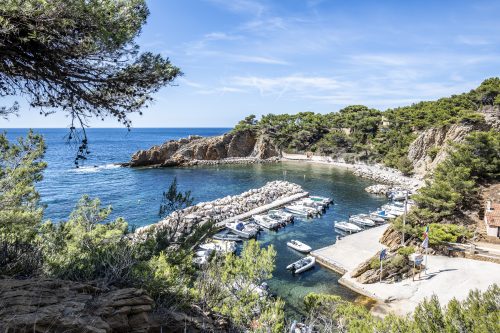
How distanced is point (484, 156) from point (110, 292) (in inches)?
1233

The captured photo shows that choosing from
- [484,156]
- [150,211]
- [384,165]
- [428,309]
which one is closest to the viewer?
[428,309]

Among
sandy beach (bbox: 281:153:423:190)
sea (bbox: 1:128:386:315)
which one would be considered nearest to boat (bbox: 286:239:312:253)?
sea (bbox: 1:128:386:315)

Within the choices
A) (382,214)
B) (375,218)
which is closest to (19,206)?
(375,218)

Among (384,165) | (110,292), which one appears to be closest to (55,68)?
(110,292)

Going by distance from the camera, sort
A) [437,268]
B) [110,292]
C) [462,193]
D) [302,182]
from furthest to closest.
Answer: [302,182], [462,193], [437,268], [110,292]

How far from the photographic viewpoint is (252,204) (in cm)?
3338

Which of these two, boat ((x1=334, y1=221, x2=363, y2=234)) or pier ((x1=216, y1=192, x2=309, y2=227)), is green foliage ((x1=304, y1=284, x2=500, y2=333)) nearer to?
boat ((x1=334, y1=221, x2=363, y2=234))

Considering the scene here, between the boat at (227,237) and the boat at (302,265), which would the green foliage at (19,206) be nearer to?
the boat at (302,265)

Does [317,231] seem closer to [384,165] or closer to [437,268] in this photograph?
[437,268]

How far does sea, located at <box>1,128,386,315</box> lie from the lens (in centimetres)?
1839

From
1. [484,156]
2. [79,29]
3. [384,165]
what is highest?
[79,29]

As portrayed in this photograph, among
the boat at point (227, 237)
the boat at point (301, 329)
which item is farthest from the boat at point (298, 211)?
the boat at point (301, 329)

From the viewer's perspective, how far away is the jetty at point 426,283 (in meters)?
14.5

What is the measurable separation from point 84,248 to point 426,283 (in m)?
17.0
